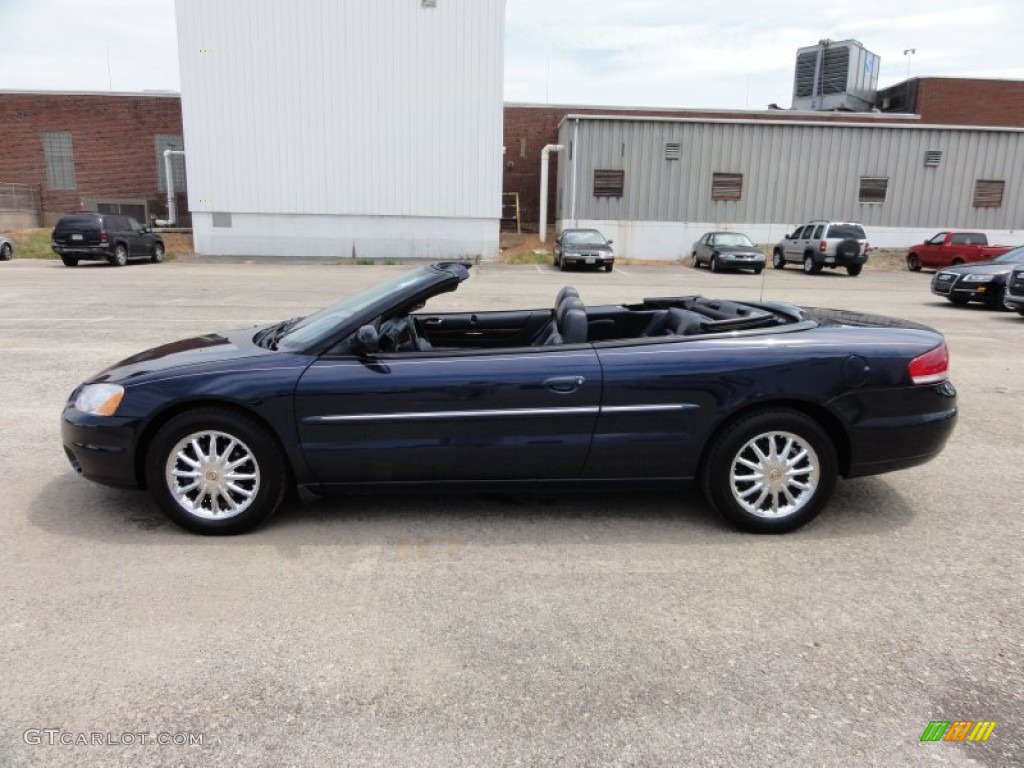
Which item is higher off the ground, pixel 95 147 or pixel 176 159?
pixel 95 147

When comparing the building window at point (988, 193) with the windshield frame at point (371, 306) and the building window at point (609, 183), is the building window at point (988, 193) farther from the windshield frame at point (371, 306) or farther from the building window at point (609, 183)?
the windshield frame at point (371, 306)

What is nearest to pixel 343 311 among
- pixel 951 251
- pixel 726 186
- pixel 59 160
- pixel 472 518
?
pixel 472 518

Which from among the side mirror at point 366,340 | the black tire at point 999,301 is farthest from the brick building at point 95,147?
the side mirror at point 366,340

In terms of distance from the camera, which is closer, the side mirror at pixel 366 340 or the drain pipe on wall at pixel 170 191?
the side mirror at pixel 366 340

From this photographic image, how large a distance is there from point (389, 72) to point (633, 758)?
1189 inches

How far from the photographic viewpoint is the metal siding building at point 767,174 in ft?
105

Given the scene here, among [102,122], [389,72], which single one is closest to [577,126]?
[389,72]

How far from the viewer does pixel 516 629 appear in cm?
308

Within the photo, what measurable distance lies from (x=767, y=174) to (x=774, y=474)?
31.8 meters

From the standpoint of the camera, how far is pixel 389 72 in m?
29.0

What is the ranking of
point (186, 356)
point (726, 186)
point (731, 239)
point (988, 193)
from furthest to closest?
1. point (988, 193)
2. point (726, 186)
3. point (731, 239)
4. point (186, 356)

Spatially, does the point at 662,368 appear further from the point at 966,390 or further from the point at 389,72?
the point at 389,72

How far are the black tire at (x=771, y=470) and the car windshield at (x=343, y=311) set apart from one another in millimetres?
1831

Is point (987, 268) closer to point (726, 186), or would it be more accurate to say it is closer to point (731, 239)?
point (731, 239)
